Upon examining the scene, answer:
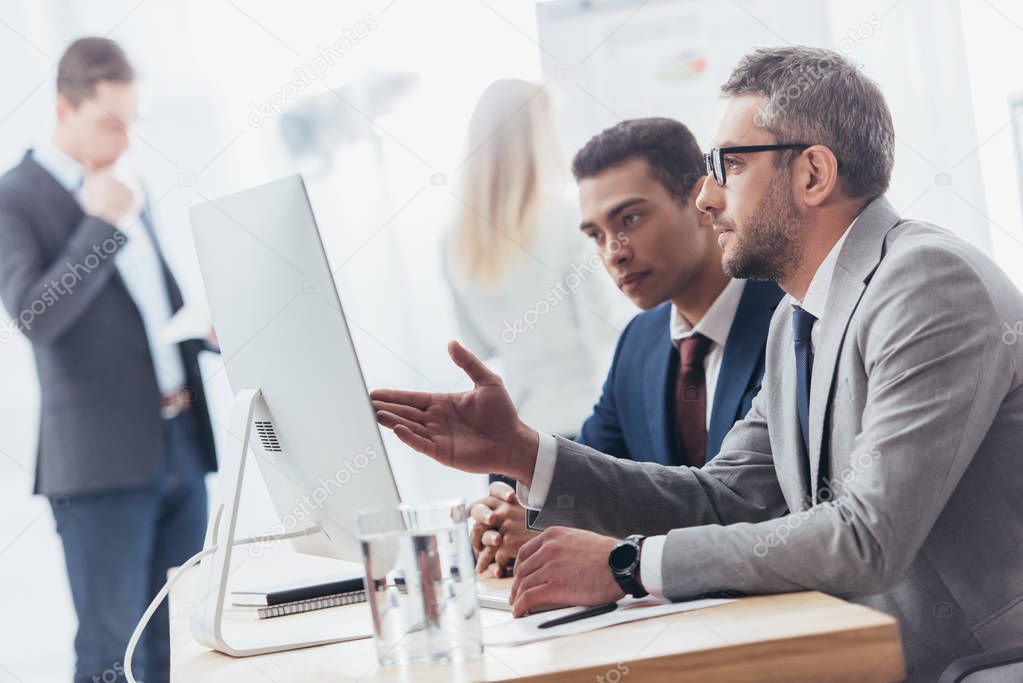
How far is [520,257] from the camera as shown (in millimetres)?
2873

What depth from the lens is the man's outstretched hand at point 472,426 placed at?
4.04 feet

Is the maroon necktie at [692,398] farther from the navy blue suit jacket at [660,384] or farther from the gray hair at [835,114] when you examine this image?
the gray hair at [835,114]

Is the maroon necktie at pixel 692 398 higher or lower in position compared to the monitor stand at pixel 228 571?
higher

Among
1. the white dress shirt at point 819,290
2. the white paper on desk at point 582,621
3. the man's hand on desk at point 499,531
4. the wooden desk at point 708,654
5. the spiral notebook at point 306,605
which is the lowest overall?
the wooden desk at point 708,654

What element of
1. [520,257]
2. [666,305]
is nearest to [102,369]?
[520,257]

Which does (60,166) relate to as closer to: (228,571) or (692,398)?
(692,398)

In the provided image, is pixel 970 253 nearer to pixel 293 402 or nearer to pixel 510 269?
pixel 293 402

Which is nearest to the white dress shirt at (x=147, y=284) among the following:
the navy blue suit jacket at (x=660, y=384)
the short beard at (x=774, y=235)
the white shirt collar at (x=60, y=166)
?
the white shirt collar at (x=60, y=166)

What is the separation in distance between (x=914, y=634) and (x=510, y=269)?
6.26 feet

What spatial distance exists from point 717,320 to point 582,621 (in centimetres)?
102

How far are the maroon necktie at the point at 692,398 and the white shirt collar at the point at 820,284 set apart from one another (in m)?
0.54

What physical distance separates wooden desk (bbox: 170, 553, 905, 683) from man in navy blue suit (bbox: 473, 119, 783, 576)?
Result: 80 centimetres

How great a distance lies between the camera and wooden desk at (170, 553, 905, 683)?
0.73 metres

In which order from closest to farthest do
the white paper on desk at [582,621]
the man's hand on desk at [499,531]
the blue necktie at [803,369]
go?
1. the white paper on desk at [582,621]
2. the blue necktie at [803,369]
3. the man's hand on desk at [499,531]
